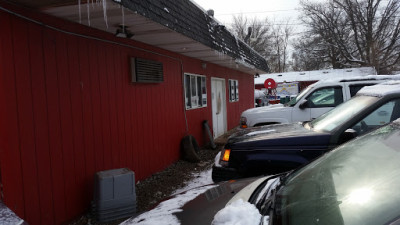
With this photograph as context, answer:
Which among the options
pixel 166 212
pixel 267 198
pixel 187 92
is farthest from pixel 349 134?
pixel 187 92

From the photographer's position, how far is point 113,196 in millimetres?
4207

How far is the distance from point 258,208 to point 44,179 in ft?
9.42

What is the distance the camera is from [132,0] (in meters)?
3.62

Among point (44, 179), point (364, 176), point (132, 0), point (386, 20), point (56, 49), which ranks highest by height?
point (386, 20)

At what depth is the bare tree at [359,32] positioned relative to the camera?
3512cm

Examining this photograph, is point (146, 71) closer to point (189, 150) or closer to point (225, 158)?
point (189, 150)

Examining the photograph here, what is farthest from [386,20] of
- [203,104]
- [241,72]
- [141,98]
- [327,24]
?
[141,98]

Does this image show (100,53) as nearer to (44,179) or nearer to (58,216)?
(44,179)

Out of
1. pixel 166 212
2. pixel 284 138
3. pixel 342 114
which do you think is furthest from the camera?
pixel 342 114

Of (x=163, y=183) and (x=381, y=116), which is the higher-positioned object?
(x=381, y=116)

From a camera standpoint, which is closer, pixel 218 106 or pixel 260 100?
pixel 218 106

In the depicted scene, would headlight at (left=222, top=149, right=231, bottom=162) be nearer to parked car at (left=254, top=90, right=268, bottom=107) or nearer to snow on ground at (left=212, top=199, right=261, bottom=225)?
snow on ground at (left=212, top=199, right=261, bottom=225)

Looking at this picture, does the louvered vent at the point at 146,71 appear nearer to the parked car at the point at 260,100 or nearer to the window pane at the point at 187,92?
the window pane at the point at 187,92

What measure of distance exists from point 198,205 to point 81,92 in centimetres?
287
